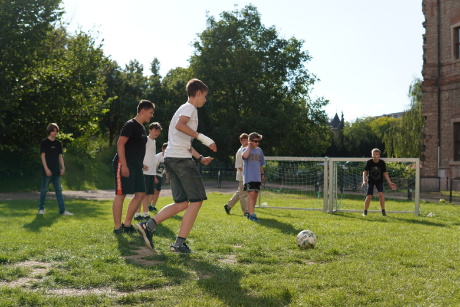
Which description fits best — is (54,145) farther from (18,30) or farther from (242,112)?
(242,112)

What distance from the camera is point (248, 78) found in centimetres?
3828

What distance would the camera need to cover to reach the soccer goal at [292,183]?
16.8 m

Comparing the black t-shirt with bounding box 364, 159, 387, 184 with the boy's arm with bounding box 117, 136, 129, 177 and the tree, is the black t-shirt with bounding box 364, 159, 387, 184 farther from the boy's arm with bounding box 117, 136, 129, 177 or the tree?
the tree

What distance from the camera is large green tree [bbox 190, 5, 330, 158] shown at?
1494 inches

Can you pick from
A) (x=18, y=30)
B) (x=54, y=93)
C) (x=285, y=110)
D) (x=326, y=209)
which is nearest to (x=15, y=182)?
(x=54, y=93)

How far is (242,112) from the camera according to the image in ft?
134

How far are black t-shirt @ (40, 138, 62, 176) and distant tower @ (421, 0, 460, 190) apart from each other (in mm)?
20144

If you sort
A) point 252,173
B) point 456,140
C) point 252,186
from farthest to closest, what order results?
point 456,140 < point 252,173 < point 252,186

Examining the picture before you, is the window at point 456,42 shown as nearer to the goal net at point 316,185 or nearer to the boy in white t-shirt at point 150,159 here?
the goal net at point 316,185

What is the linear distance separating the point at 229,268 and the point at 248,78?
3371 cm

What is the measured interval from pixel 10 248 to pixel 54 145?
16.3ft

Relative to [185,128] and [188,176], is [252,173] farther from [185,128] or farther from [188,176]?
[185,128]

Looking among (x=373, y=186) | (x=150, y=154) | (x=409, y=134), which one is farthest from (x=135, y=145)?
(x=409, y=134)

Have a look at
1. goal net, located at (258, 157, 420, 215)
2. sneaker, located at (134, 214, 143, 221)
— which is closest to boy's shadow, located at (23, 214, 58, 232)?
sneaker, located at (134, 214, 143, 221)
